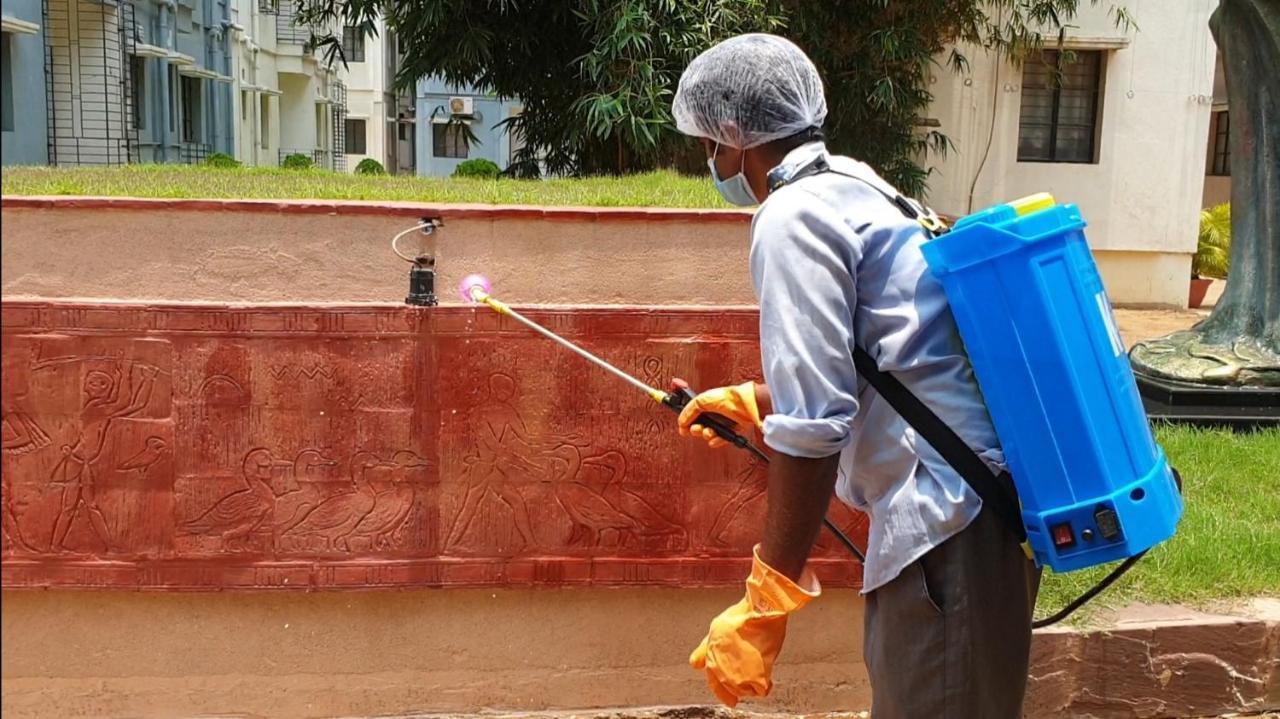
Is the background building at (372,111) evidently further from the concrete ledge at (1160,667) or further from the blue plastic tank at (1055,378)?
the blue plastic tank at (1055,378)

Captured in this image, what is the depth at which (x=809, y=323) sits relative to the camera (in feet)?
6.33

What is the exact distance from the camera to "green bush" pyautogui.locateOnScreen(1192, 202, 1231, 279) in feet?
50.9

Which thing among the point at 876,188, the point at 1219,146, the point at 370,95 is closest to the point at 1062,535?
the point at 876,188

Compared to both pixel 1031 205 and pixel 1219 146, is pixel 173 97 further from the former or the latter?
pixel 1031 205

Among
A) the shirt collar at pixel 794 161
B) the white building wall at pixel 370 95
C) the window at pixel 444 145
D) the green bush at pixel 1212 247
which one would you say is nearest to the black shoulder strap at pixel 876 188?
the shirt collar at pixel 794 161

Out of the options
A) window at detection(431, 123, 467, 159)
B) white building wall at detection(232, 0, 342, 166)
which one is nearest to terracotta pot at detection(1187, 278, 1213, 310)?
white building wall at detection(232, 0, 342, 166)

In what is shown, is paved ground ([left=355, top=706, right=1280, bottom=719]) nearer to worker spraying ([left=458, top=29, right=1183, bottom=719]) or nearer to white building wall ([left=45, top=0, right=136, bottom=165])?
worker spraying ([left=458, top=29, right=1183, bottom=719])

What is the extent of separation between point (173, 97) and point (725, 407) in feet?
80.7

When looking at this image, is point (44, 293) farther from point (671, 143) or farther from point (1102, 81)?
point (1102, 81)

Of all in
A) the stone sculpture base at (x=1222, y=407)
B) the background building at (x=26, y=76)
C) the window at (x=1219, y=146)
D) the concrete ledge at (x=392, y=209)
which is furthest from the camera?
the window at (x=1219, y=146)

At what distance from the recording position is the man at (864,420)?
6.40 ft

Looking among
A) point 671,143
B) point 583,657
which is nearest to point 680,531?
point 583,657

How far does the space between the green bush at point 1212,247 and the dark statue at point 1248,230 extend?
340 inches

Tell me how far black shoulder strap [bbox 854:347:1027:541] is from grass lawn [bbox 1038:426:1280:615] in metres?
2.11
